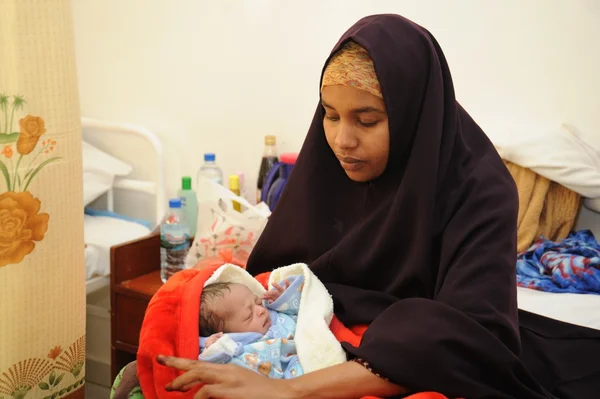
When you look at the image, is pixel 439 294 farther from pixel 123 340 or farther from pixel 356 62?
pixel 123 340

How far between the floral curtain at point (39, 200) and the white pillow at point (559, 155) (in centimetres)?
150

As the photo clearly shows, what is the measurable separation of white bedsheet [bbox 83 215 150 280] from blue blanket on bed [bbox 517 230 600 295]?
5.57ft

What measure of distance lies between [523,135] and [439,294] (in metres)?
1.14

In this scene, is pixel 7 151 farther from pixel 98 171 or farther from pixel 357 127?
pixel 98 171

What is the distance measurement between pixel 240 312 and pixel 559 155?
1.37 m

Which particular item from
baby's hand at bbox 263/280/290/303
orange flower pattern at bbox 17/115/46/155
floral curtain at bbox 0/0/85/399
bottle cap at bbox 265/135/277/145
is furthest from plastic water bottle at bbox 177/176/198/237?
baby's hand at bbox 263/280/290/303

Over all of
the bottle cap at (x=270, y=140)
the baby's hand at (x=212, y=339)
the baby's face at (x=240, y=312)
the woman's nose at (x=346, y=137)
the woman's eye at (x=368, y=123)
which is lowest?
the baby's hand at (x=212, y=339)

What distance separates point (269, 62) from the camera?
9.45 feet

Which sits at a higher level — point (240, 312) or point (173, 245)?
point (240, 312)

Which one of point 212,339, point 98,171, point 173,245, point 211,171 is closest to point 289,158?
point 211,171

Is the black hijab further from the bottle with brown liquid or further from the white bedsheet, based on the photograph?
the white bedsheet

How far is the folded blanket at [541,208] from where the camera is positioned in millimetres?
2260

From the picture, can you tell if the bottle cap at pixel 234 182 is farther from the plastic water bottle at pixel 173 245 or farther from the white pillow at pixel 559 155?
the white pillow at pixel 559 155

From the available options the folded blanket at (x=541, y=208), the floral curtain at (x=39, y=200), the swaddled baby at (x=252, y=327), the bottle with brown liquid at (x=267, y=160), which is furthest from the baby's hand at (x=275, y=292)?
the bottle with brown liquid at (x=267, y=160)
